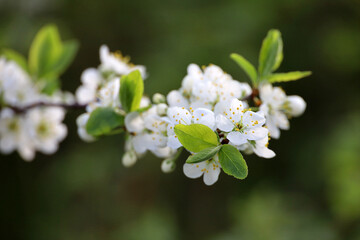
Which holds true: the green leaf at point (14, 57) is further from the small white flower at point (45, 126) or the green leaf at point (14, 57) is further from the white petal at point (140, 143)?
the white petal at point (140, 143)

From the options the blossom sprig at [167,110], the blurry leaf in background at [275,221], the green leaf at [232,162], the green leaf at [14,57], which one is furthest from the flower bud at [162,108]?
the blurry leaf in background at [275,221]

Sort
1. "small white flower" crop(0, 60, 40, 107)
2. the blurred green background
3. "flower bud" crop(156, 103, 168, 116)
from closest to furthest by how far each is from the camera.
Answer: "flower bud" crop(156, 103, 168, 116) → "small white flower" crop(0, 60, 40, 107) → the blurred green background

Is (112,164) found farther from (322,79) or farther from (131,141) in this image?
(131,141)

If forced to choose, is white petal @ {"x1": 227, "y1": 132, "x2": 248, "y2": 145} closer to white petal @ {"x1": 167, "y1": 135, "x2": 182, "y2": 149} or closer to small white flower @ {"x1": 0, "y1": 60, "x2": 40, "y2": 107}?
white petal @ {"x1": 167, "y1": 135, "x2": 182, "y2": 149}

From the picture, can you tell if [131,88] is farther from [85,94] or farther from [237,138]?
[85,94]

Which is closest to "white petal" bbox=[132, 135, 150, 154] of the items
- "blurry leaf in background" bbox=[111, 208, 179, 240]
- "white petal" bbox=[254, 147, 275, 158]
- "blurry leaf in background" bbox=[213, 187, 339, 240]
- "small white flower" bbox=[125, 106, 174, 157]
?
"small white flower" bbox=[125, 106, 174, 157]

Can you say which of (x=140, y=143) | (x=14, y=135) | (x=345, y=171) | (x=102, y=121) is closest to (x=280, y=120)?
(x=140, y=143)
